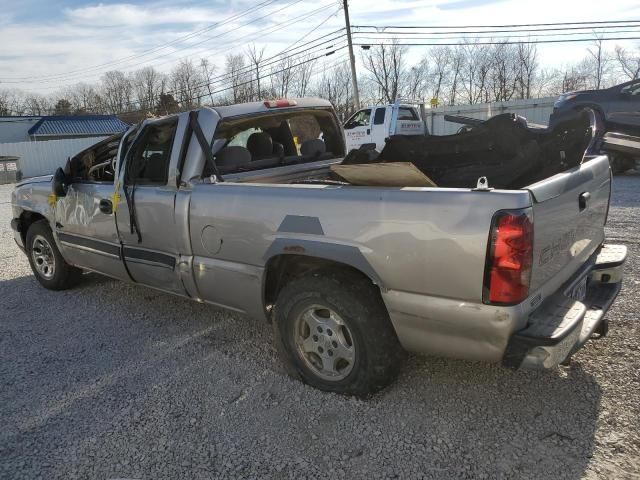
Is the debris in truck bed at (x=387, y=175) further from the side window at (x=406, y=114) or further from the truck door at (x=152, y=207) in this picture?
the side window at (x=406, y=114)

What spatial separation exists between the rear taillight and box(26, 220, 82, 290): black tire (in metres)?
4.63

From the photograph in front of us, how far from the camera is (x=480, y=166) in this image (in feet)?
11.9

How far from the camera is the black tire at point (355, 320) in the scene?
9.62 feet

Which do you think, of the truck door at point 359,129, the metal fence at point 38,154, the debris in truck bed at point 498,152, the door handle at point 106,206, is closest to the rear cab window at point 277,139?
the debris in truck bed at point 498,152

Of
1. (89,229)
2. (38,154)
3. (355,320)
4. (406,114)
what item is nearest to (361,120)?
(406,114)

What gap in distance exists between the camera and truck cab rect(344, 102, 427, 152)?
16922 millimetres

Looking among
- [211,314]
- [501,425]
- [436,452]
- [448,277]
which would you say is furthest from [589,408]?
[211,314]

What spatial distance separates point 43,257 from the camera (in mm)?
5738

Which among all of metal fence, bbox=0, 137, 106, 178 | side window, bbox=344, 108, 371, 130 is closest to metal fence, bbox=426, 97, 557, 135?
side window, bbox=344, 108, 371, 130

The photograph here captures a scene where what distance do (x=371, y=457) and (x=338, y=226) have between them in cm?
121

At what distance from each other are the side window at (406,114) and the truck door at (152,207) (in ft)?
46.3

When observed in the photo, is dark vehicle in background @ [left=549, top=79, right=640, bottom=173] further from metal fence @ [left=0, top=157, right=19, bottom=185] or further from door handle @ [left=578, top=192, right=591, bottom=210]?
metal fence @ [left=0, top=157, right=19, bottom=185]

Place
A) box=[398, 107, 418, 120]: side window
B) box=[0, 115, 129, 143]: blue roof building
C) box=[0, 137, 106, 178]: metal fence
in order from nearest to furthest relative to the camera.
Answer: box=[398, 107, 418, 120]: side window → box=[0, 137, 106, 178]: metal fence → box=[0, 115, 129, 143]: blue roof building

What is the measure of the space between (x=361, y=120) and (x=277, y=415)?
15.7 m
